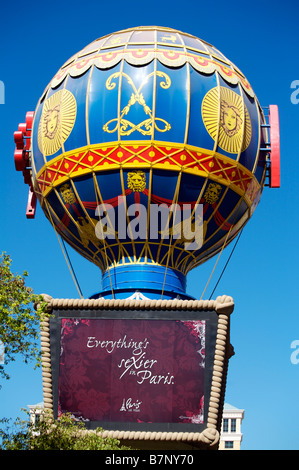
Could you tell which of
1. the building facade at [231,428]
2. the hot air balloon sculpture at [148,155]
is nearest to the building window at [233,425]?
the building facade at [231,428]

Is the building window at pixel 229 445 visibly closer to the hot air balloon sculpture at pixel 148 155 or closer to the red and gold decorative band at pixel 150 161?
the hot air balloon sculpture at pixel 148 155

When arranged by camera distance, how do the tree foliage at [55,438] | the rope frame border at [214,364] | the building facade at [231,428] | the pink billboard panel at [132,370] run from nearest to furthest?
the tree foliage at [55,438] → the rope frame border at [214,364] → the pink billboard panel at [132,370] → the building facade at [231,428]

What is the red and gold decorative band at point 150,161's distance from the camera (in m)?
22.7

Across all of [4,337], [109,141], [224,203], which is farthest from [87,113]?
[4,337]

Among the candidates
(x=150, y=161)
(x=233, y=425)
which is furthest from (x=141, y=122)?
(x=233, y=425)

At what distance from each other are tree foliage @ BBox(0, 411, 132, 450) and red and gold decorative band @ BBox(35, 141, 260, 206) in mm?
7228

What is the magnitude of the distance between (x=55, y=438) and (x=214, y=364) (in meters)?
5.05

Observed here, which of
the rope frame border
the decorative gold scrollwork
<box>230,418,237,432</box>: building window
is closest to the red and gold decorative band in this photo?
the decorative gold scrollwork

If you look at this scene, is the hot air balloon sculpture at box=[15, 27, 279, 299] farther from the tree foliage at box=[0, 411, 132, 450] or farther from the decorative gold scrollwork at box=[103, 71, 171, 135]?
the tree foliage at box=[0, 411, 132, 450]

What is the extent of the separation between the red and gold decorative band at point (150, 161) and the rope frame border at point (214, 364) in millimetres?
3900

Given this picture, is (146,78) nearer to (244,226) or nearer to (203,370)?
(244,226)

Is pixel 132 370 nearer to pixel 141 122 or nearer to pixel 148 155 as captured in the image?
pixel 148 155

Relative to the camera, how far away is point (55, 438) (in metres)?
18.0

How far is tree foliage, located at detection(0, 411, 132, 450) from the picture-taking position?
56.9 ft
